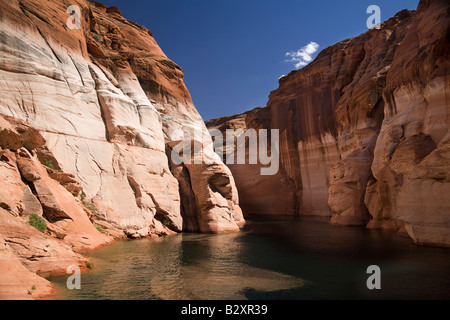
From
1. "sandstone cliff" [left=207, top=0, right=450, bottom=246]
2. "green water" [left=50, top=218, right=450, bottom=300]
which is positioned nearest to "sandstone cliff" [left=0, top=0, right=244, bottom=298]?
"green water" [left=50, top=218, right=450, bottom=300]

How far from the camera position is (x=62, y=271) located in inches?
304

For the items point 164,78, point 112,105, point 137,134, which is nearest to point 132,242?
point 137,134

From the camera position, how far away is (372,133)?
23172 mm

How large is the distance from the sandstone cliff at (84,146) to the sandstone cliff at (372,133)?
975 centimetres

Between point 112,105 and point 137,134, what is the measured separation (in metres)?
2.24

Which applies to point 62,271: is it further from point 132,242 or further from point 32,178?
point 132,242

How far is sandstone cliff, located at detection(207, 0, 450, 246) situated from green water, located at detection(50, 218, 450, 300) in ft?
9.78

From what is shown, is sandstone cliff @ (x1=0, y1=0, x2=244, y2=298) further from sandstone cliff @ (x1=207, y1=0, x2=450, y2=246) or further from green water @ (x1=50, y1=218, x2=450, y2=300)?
sandstone cliff @ (x1=207, y1=0, x2=450, y2=246)

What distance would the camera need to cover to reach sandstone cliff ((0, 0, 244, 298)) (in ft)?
31.0

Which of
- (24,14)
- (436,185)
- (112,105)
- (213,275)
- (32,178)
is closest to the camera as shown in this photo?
(213,275)

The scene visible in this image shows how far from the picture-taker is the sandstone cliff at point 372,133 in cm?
1248

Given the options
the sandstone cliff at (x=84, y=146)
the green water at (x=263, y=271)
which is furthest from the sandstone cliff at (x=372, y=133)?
the sandstone cliff at (x=84, y=146)

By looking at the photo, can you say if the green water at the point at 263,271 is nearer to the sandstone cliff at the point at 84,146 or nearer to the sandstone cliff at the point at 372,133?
the sandstone cliff at the point at 84,146

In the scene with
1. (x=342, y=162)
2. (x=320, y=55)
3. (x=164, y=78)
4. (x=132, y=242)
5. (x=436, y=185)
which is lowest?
(x=132, y=242)
